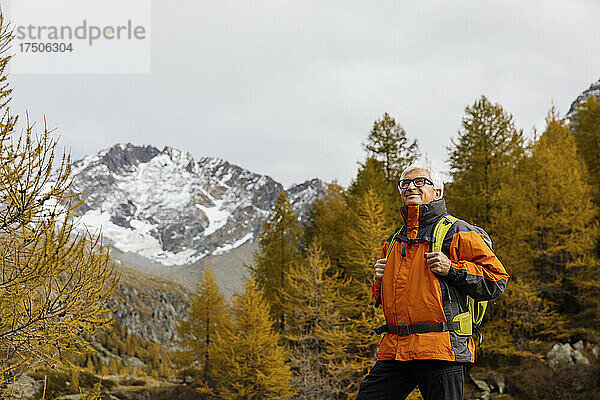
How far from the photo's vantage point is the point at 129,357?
70688 millimetres

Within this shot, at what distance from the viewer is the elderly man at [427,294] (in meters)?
2.99

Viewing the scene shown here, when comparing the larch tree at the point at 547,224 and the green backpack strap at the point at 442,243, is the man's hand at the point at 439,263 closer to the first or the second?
the green backpack strap at the point at 442,243

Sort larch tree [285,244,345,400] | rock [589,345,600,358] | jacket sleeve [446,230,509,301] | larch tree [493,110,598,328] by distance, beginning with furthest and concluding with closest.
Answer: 1. larch tree [493,110,598,328]
2. larch tree [285,244,345,400]
3. rock [589,345,600,358]
4. jacket sleeve [446,230,509,301]

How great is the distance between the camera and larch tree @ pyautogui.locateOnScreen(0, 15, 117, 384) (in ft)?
18.2

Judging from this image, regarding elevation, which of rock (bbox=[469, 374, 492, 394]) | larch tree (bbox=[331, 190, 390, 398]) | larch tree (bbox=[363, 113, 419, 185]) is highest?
larch tree (bbox=[363, 113, 419, 185])

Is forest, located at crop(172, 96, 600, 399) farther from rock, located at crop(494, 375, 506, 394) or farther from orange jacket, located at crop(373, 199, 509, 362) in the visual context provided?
orange jacket, located at crop(373, 199, 509, 362)

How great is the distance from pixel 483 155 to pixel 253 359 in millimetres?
12629

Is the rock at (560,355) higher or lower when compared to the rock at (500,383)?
higher

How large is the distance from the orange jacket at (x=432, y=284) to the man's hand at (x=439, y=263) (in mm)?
35

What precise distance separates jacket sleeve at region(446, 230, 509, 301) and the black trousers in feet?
1.52

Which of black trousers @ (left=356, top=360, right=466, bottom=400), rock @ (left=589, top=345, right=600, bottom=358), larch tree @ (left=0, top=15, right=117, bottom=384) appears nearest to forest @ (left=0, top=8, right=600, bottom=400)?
rock @ (left=589, top=345, right=600, bottom=358)

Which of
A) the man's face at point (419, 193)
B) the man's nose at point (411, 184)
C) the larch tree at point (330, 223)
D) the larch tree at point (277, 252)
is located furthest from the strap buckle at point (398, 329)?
the larch tree at point (277, 252)

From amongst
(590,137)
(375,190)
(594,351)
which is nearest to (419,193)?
(594,351)

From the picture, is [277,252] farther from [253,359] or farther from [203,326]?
[253,359]
